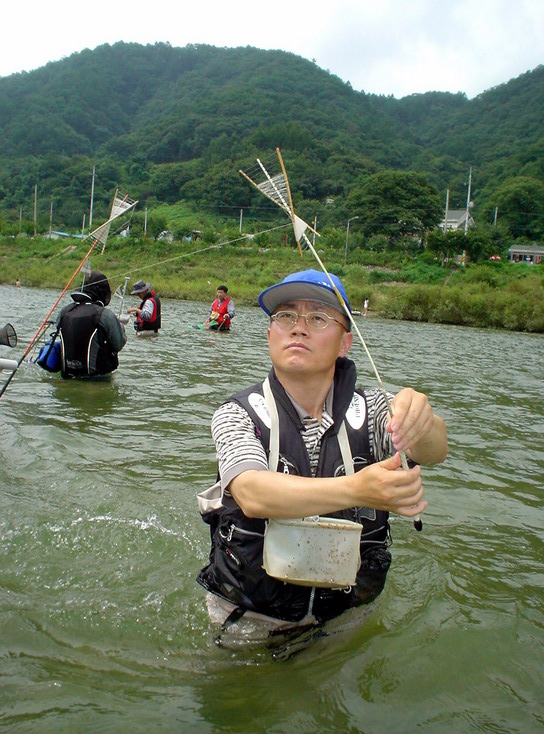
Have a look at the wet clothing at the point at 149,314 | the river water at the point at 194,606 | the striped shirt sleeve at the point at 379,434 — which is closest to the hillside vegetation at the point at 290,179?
the wet clothing at the point at 149,314

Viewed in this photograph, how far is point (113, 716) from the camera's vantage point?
2738 mm

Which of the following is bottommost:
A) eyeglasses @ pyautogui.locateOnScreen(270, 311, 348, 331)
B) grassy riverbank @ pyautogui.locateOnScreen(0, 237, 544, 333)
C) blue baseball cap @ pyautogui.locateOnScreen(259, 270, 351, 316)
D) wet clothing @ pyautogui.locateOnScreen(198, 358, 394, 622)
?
wet clothing @ pyautogui.locateOnScreen(198, 358, 394, 622)

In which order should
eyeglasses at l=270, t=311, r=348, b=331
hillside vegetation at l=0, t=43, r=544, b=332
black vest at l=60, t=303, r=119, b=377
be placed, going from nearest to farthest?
eyeglasses at l=270, t=311, r=348, b=331 → black vest at l=60, t=303, r=119, b=377 → hillside vegetation at l=0, t=43, r=544, b=332

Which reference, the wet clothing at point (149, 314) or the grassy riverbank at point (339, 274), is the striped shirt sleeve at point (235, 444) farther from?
the grassy riverbank at point (339, 274)

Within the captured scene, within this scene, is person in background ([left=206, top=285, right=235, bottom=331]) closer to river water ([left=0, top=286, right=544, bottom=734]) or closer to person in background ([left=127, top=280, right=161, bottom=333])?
person in background ([left=127, top=280, right=161, bottom=333])

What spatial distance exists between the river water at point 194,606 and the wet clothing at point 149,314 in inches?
303

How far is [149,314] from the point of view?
53.0ft

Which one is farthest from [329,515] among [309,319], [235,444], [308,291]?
[308,291]

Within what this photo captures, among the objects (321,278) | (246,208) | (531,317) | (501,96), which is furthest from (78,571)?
(501,96)

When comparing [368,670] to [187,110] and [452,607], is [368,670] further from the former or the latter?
[187,110]

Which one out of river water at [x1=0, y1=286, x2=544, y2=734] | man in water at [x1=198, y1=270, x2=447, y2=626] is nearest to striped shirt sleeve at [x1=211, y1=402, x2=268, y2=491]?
man in water at [x1=198, y1=270, x2=447, y2=626]

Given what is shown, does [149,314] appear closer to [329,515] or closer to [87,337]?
[87,337]

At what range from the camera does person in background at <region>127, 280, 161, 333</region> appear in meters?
15.4

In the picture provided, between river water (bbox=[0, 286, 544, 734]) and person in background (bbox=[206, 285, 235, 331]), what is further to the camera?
person in background (bbox=[206, 285, 235, 331])
